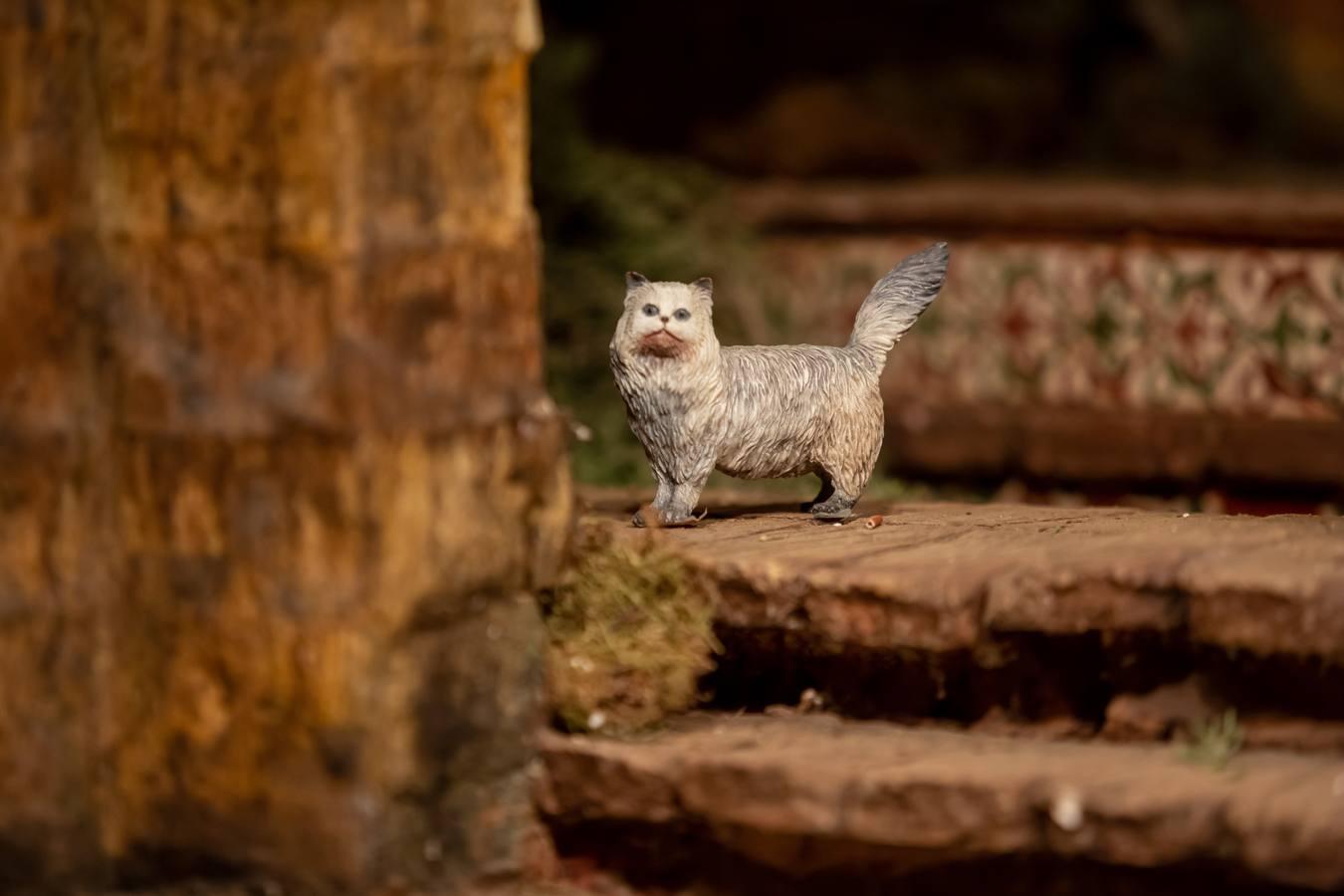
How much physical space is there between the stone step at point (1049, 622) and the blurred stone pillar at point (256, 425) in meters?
0.48

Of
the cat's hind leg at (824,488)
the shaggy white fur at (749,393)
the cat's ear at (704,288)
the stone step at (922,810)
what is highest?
the cat's ear at (704,288)

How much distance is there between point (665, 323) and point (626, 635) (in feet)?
1.75

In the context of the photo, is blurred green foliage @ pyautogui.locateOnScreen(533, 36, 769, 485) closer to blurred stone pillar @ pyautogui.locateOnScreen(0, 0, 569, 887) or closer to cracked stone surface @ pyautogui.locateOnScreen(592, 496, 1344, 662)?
cracked stone surface @ pyautogui.locateOnScreen(592, 496, 1344, 662)

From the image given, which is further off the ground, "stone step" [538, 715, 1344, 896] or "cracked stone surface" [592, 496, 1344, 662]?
"cracked stone surface" [592, 496, 1344, 662]

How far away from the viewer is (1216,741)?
2639 millimetres

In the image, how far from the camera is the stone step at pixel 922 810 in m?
2.49

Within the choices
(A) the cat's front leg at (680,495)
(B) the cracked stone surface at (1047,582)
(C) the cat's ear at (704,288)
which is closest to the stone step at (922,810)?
(B) the cracked stone surface at (1047,582)

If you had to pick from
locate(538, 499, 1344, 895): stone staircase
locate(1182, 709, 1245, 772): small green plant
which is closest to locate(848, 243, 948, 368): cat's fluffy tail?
locate(538, 499, 1344, 895): stone staircase

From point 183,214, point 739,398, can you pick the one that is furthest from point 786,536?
point 183,214

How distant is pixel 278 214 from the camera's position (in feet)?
8.32

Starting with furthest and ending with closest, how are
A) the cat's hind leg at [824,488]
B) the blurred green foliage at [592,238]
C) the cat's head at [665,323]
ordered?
the blurred green foliage at [592,238] → the cat's hind leg at [824,488] → the cat's head at [665,323]

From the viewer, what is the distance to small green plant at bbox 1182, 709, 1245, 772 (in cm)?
262

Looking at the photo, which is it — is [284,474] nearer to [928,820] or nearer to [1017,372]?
[928,820]

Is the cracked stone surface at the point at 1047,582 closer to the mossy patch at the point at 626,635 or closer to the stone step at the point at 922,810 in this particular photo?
the mossy patch at the point at 626,635
